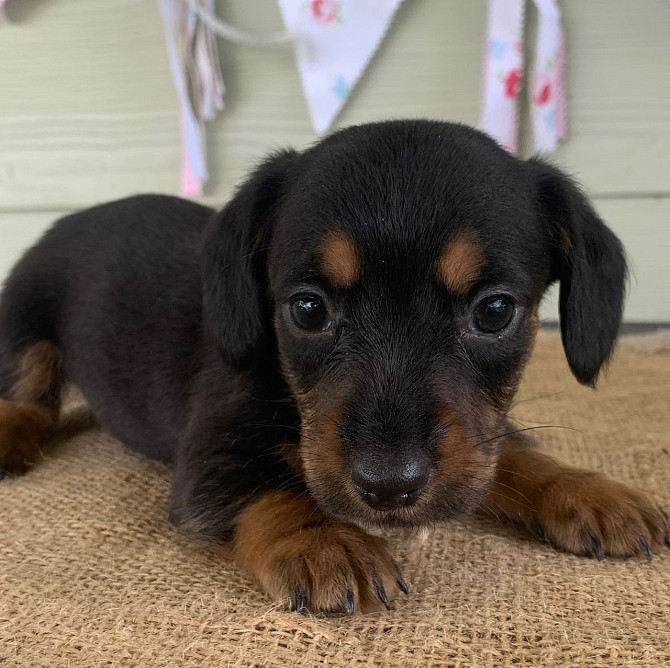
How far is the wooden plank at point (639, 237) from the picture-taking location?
11.9 ft

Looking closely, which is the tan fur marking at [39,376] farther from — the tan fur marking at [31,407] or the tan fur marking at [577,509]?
the tan fur marking at [577,509]

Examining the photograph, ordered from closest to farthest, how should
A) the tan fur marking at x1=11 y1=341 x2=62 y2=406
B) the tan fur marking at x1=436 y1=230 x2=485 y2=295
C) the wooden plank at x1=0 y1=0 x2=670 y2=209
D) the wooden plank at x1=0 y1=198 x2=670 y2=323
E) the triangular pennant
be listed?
the tan fur marking at x1=436 y1=230 x2=485 y2=295 < the tan fur marking at x1=11 y1=341 x2=62 y2=406 < the triangular pennant < the wooden plank at x1=0 y1=0 x2=670 y2=209 < the wooden plank at x1=0 y1=198 x2=670 y2=323

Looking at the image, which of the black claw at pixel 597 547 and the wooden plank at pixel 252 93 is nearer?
the black claw at pixel 597 547

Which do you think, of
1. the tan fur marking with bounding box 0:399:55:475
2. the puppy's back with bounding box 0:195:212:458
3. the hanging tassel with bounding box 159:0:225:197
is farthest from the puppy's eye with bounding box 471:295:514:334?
the hanging tassel with bounding box 159:0:225:197

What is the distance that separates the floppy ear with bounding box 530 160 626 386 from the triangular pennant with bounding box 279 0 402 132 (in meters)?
1.84

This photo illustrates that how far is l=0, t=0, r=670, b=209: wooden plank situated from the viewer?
335 centimetres

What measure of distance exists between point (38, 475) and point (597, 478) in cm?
157

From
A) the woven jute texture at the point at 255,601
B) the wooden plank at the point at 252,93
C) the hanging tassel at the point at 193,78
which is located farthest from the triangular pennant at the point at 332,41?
the woven jute texture at the point at 255,601

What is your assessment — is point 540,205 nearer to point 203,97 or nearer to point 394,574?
point 394,574

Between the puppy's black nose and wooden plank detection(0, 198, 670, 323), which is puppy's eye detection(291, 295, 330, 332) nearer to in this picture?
the puppy's black nose

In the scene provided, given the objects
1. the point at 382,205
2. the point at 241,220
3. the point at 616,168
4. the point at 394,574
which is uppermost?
the point at 382,205

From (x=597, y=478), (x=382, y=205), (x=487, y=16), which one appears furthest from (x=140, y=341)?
(x=487, y=16)

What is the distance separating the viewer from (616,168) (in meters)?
3.54

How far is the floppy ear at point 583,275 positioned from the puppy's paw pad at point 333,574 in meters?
0.69
